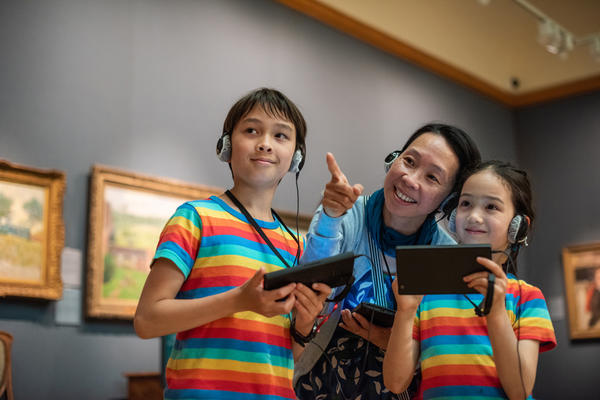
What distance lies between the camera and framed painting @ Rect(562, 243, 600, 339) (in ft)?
26.1

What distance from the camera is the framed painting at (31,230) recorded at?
13.9 ft

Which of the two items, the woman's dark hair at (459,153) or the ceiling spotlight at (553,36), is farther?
the ceiling spotlight at (553,36)

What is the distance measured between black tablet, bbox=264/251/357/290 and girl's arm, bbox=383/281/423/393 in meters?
0.23

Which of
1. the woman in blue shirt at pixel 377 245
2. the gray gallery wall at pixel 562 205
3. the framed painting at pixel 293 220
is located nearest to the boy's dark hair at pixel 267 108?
the woman in blue shirt at pixel 377 245

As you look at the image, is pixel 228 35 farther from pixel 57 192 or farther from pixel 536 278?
pixel 536 278

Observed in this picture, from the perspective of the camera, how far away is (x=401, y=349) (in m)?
2.02

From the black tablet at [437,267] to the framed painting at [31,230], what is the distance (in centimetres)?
307

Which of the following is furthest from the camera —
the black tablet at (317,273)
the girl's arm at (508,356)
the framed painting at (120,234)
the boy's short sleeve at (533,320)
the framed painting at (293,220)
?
the framed painting at (293,220)

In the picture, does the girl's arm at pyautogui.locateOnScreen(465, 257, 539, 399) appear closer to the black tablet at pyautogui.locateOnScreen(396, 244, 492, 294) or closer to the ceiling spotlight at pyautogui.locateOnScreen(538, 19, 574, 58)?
the black tablet at pyautogui.locateOnScreen(396, 244, 492, 294)

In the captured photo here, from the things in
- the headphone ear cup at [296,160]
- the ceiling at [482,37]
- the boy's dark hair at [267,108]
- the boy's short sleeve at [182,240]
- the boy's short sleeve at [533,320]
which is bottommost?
the boy's short sleeve at [533,320]

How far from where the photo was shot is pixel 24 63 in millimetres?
4512

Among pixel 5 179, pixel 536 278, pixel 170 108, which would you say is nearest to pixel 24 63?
pixel 5 179

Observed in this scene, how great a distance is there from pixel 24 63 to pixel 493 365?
3.66m

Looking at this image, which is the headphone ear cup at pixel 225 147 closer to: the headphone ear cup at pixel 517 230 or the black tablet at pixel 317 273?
the black tablet at pixel 317 273
